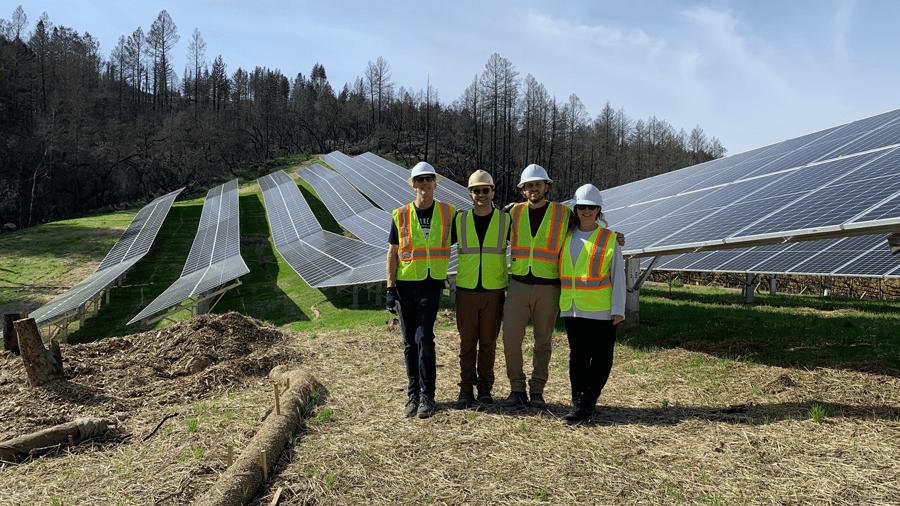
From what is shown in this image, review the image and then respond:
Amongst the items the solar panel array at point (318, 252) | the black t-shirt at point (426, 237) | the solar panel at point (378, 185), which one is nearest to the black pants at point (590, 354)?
the black t-shirt at point (426, 237)

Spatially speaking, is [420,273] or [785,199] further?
[785,199]

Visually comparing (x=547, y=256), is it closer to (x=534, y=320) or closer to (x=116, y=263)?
(x=534, y=320)

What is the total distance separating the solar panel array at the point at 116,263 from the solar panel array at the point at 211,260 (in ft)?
5.68

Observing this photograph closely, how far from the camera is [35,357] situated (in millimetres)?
7137

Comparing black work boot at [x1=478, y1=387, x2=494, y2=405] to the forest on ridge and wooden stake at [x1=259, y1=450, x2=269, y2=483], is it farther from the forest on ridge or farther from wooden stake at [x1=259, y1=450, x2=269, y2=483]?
the forest on ridge

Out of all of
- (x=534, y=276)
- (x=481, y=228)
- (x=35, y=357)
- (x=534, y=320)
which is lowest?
(x=35, y=357)

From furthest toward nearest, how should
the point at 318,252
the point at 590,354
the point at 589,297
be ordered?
the point at 318,252, the point at 590,354, the point at 589,297

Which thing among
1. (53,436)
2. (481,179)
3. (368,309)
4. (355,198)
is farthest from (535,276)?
(355,198)

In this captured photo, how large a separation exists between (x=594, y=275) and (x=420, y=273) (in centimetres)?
177

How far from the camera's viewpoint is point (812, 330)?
9.92 m

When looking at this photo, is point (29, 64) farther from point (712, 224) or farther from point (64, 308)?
point (712, 224)

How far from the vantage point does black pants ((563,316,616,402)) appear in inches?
203

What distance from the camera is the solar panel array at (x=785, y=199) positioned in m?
6.70

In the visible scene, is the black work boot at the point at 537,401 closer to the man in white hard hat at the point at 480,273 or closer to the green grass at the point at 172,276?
the man in white hard hat at the point at 480,273
